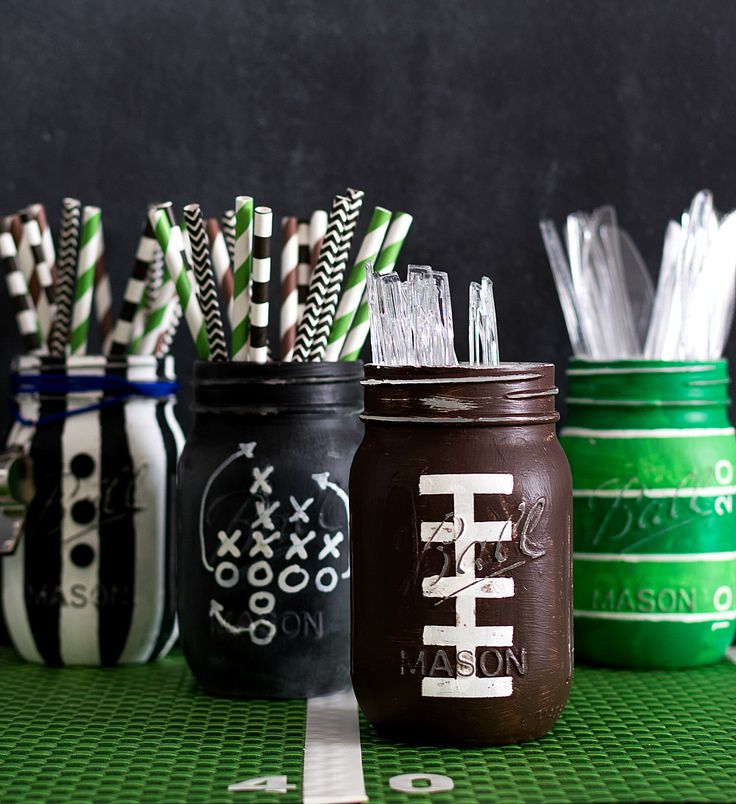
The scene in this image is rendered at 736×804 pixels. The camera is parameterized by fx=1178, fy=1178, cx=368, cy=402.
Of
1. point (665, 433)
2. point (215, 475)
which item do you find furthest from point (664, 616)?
point (215, 475)

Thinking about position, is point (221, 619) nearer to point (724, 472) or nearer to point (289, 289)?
point (289, 289)

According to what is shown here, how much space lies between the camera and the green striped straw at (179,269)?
985mm

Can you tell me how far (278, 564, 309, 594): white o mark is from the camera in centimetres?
94

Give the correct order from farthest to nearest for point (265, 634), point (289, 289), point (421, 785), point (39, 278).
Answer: point (39, 278), point (289, 289), point (265, 634), point (421, 785)

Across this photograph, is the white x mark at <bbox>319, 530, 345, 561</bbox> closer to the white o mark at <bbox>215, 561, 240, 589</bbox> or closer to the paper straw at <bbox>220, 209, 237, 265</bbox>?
the white o mark at <bbox>215, 561, 240, 589</bbox>

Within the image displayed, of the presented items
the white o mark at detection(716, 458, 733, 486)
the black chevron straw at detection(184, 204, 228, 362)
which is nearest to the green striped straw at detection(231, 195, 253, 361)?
the black chevron straw at detection(184, 204, 228, 362)

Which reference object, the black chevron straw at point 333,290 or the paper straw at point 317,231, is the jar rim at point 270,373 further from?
the paper straw at point 317,231

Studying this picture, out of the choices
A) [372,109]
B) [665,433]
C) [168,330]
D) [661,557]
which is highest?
[372,109]

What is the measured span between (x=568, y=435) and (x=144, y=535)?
40 cm

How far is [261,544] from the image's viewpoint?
94 cm

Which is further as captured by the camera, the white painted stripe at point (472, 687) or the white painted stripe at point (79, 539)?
the white painted stripe at point (79, 539)

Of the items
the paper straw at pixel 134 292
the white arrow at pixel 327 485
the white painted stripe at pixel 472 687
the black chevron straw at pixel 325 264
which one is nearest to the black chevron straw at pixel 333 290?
the black chevron straw at pixel 325 264

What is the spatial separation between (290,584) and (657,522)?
1.12 feet

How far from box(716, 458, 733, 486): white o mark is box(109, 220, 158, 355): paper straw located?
21.7 inches
